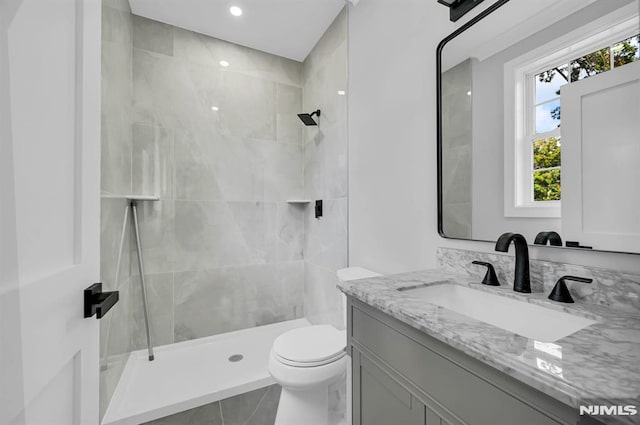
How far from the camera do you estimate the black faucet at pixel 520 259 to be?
2.70 feet

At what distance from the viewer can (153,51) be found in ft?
6.62

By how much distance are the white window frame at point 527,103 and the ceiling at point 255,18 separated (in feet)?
4.86

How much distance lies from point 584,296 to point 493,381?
0.47 meters

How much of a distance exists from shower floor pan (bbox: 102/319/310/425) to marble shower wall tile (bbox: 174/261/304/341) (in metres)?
0.09

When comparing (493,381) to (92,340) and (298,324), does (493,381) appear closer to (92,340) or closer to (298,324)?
(92,340)

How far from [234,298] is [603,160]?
90.3 inches

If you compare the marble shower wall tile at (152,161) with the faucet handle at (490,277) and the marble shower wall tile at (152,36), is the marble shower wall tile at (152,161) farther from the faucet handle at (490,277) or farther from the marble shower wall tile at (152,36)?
the faucet handle at (490,277)

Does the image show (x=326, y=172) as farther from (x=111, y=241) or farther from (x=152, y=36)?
(x=152, y=36)

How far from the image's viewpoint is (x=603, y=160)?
72 cm

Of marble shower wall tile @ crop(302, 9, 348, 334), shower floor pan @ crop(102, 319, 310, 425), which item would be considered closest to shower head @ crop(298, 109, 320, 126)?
marble shower wall tile @ crop(302, 9, 348, 334)

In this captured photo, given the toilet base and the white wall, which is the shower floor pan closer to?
the toilet base

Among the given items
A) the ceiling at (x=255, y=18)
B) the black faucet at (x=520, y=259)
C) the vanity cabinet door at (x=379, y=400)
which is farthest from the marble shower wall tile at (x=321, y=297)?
the ceiling at (x=255, y=18)

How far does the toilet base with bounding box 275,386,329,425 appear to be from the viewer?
4.50 ft

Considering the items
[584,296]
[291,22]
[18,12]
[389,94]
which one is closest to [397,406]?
[584,296]
